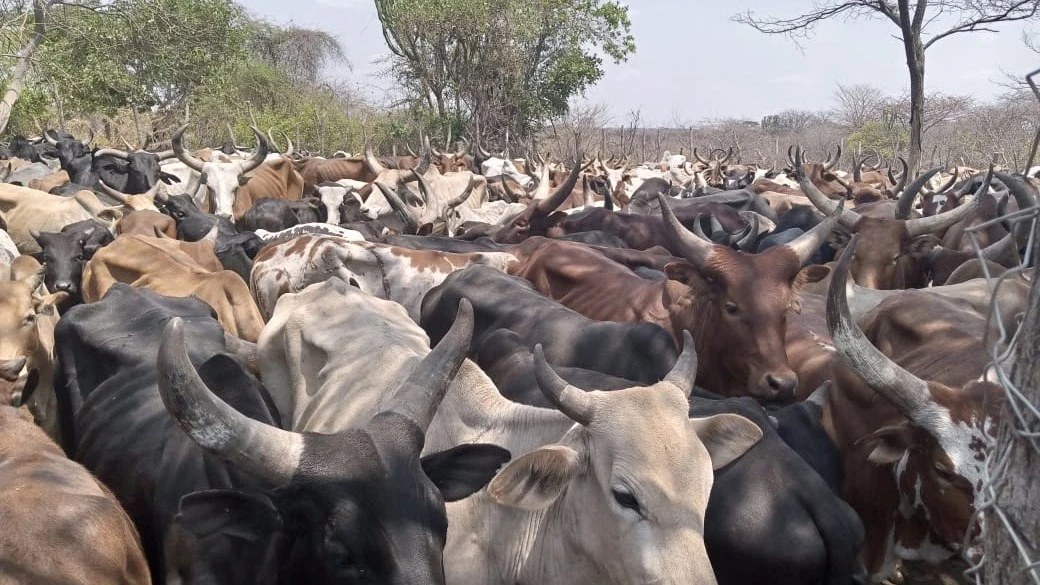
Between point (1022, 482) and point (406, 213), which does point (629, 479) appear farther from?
point (406, 213)

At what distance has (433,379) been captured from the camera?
2717mm

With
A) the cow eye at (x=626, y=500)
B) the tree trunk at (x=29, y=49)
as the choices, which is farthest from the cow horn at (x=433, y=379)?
the tree trunk at (x=29, y=49)

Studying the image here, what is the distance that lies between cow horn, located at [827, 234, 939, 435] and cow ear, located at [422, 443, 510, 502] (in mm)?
1040

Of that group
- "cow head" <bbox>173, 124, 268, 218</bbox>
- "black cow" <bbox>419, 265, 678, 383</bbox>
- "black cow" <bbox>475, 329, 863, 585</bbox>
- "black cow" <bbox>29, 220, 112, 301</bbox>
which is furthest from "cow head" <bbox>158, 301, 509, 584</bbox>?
"cow head" <bbox>173, 124, 268, 218</bbox>

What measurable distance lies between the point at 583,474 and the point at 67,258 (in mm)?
6315

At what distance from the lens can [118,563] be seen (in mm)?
2791

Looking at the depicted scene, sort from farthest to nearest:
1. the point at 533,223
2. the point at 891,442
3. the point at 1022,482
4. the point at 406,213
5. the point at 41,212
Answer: the point at 41,212
the point at 406,213
the point at 533,223
the point at 891,442
the point at 1022,482

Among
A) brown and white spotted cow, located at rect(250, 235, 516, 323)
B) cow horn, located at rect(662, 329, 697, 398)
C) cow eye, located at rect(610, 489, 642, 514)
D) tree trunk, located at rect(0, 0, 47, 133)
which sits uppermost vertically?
tree trunk, located at rect(0, 0, 47, 133)

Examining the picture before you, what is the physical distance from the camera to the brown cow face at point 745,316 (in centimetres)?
429

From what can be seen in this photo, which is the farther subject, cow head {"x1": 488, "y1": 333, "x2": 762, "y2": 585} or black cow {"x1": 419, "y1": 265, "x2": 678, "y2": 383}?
black cow {"x1": 419, "y1": 265, "x2": 678, "y2": 383}

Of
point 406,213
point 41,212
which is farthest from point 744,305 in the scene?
point 41,212

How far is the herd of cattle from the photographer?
7.48 ft

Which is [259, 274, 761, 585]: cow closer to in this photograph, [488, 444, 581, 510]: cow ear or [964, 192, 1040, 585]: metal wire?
[488, 444, 581, 510]: cow ear

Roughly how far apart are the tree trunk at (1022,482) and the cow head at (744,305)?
240 cm
